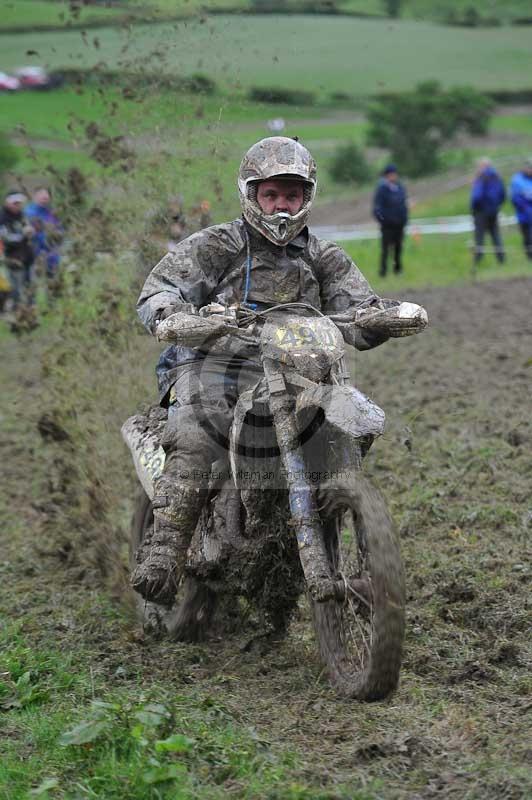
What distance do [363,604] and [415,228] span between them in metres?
24.8

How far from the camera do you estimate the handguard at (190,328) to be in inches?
227

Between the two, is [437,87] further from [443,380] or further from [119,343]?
[119,343]

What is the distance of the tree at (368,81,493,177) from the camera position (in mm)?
42062

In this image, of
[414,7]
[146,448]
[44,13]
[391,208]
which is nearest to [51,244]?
[44,13]

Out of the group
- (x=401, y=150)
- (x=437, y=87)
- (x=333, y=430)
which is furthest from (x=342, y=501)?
(x=437, y=87)

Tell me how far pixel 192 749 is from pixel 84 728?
0.39m

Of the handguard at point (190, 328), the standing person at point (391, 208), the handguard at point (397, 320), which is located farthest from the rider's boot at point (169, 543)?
the standing person at point (391, 208)

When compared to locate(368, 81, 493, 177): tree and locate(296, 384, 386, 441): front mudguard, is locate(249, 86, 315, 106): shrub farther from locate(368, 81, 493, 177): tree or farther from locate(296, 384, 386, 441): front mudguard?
locate(368, 81, 493, 177): tree

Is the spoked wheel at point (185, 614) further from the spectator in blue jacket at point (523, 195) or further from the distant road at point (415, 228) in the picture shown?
the distant road at point (415, 228)

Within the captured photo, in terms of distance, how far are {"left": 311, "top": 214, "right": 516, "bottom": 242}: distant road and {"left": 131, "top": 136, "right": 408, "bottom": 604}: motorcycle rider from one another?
2162cm

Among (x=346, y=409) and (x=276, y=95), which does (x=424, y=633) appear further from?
(x=276, y=95)

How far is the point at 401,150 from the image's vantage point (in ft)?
139

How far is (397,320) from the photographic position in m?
5.85

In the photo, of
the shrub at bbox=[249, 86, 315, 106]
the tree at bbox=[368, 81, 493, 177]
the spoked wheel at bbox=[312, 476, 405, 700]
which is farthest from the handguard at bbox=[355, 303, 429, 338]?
the tree at bbox=[368, 81, 493, 177]
